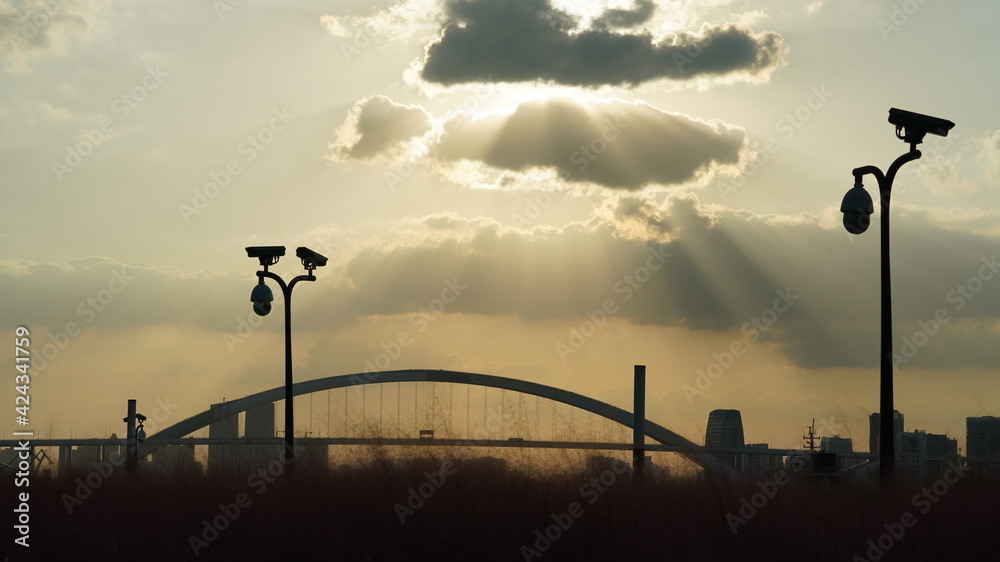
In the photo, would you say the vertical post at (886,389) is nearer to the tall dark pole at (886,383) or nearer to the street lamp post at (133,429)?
the tall dark pole at (886,383)

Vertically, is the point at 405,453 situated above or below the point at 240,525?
above

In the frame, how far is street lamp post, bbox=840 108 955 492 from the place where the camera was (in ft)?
43.7

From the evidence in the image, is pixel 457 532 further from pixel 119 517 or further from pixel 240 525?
pixel 119 517

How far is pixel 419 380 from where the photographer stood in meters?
57.9

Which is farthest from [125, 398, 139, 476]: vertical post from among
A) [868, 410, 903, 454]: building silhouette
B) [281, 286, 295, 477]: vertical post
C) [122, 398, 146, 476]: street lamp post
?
[868, 410, 903, 454]: building silhouette

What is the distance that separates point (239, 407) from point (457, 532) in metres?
50.9

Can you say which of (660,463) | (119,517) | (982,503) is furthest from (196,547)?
(982,503)

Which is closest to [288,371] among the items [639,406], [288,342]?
[288,342]

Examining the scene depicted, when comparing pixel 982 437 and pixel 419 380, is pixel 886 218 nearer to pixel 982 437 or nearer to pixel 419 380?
pixel 982 437

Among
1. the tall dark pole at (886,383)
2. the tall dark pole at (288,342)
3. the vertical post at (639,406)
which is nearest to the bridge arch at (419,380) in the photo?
the tall dark pole at (288,342)

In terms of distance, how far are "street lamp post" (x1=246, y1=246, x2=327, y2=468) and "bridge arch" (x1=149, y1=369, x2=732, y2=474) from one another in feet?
102

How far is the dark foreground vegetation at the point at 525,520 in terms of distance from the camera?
11469mm

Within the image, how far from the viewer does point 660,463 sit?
14688 mm

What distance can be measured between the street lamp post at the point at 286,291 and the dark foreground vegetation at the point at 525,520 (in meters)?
5.13
